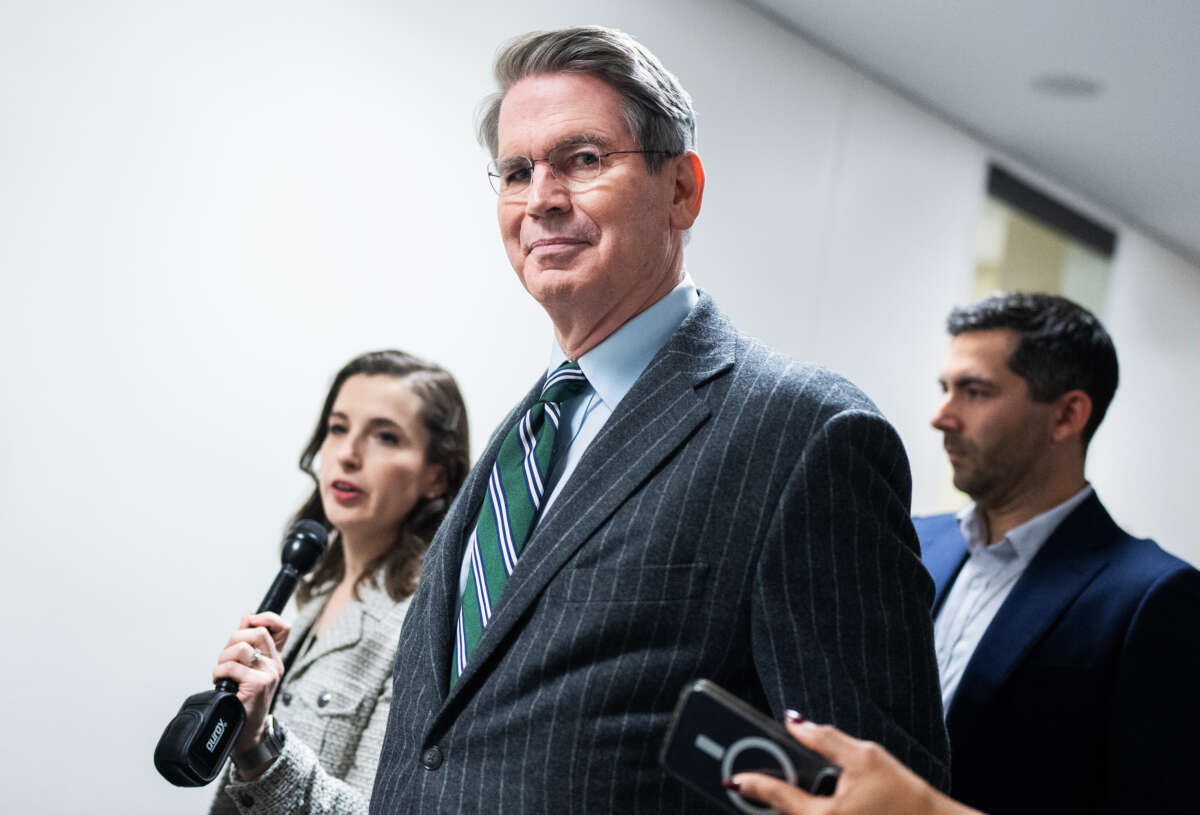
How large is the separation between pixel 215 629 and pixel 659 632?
2.28m

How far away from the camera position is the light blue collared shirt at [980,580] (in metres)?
2.33

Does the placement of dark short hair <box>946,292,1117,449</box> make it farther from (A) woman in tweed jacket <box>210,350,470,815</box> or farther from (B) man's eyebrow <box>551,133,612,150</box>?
(B) man's eyebrow <box>551,133,612,150</box>

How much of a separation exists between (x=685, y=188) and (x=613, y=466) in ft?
1.46

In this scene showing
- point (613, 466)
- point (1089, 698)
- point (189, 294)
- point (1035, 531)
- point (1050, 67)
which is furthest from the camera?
point (1050, 67)

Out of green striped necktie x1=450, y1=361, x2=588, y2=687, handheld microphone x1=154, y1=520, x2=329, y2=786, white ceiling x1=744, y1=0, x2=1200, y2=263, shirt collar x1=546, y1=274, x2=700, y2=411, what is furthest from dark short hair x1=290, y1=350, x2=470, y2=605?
white ceiling x1=744, y1=0, x2=1200, y2=263

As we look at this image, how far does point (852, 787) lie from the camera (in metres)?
0.79

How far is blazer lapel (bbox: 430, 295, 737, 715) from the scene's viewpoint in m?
1.20

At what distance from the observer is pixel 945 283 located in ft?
17.4

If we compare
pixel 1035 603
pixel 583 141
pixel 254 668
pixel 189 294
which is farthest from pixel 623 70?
pixel 189 294

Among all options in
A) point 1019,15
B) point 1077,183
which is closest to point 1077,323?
point 1019,15

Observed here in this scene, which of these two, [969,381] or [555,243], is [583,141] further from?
[969,381]

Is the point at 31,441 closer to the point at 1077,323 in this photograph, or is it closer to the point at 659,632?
the point at 659,632

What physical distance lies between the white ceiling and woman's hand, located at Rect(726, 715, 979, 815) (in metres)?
3.91

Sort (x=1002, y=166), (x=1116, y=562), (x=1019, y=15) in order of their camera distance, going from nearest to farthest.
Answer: (x=1116, y=562) < (x=1019, y=15) < (x=1002, y=166)
